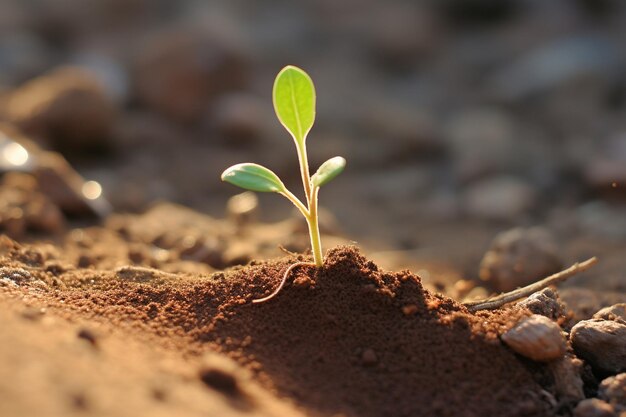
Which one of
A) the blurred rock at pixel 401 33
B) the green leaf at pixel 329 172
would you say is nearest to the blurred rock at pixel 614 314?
the green leaf at pixel 329 172

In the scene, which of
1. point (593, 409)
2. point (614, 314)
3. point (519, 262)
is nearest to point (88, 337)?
point (593, 409)

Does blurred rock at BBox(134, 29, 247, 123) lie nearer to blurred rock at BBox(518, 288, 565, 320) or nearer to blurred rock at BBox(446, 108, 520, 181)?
blurred rock at BBox(446, 108, 520, 181)

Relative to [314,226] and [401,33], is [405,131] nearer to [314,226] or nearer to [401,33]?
[401,33]

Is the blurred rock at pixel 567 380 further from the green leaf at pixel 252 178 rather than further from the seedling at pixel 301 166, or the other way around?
the green leaf at pixel 252 178

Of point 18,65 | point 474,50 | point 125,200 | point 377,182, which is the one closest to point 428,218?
point 377,182

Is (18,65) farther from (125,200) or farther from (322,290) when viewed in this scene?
(322,290)

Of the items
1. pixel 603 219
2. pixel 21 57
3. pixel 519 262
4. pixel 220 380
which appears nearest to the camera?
pixel 220 380
